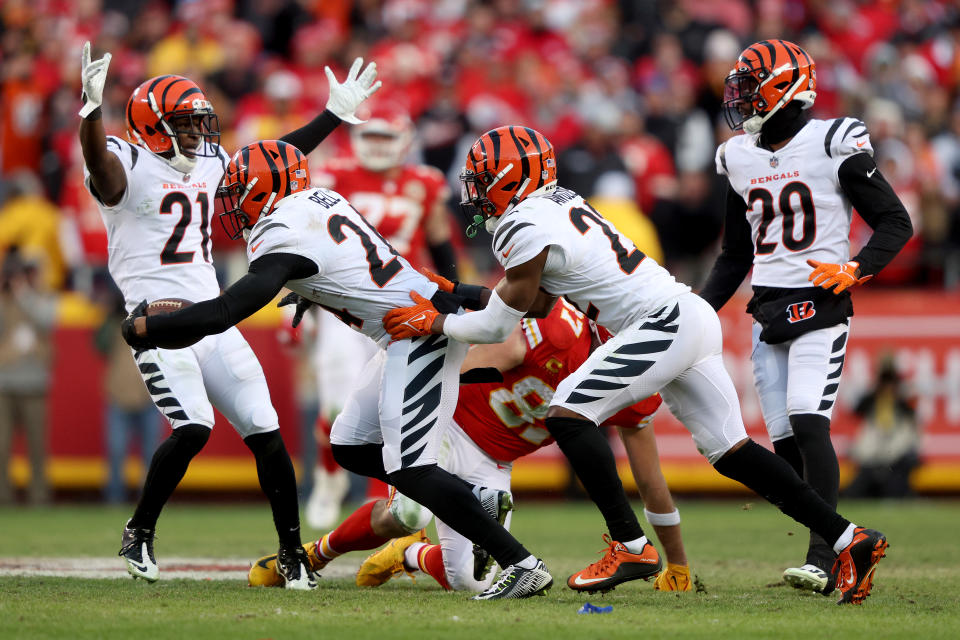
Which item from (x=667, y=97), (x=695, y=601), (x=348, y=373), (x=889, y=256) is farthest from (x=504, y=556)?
(x=667, y=97)

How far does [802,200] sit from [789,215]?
0.31 feet

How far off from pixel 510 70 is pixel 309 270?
936cm

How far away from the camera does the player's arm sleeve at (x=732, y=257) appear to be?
633 cm

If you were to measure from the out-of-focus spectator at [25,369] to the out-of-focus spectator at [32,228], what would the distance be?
27.3 inches

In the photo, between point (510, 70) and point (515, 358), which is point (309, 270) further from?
point (510, 70)

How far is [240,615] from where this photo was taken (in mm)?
4828

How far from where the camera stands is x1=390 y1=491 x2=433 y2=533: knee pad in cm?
595

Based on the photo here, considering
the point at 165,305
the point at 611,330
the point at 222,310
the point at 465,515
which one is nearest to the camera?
the point at 222,310

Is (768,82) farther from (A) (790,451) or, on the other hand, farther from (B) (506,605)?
(B) (506,605)

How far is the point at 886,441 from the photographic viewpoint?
38.0ft

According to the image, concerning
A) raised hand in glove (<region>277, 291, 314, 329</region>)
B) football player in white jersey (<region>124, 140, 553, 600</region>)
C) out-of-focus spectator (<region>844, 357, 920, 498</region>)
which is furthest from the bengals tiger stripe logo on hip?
out-of-focus spectator (<region>844, 357, 920, 498</region>)

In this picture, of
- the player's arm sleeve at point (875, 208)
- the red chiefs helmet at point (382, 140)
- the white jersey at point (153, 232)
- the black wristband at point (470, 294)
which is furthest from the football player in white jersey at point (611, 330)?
the red chiefs helmet at point (382, 140)

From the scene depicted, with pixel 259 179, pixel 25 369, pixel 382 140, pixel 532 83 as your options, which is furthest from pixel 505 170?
pixel 532 83

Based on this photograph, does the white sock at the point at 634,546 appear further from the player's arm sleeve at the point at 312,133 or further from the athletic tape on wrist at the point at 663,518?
the player's arm sleeve at the point at 312,133
